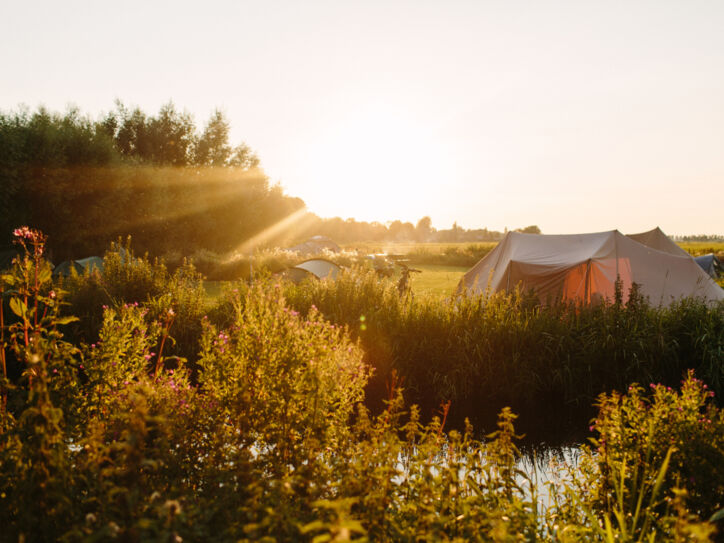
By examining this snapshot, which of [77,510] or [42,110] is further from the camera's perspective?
[42,110]

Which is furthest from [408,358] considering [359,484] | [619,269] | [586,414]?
[619,269]

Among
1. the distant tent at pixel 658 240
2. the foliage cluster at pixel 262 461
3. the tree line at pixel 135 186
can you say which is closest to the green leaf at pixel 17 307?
the foliage cluster at pixel 262 461

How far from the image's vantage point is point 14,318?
5.91 metres

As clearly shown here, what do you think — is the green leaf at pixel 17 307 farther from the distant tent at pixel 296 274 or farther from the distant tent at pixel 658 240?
the distant tent at pixel 658 240

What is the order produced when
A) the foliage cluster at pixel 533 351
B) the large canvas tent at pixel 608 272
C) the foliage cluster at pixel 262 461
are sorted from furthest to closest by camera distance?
the large canvas tent at pixel 608 272
the foliage cluster at pixel 533 351
the foliage cluster at pixel 262 461

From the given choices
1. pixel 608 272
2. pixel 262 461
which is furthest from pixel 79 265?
pixel 608 272

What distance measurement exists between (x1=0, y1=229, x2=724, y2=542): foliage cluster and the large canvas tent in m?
6.06

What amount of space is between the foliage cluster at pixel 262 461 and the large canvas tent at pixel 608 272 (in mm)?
6058

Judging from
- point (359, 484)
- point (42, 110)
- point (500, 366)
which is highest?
point (42, 110)

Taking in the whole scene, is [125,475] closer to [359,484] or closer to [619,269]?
[359,484]

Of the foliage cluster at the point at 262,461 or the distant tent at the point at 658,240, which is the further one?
the distant tent at the point at 658,240

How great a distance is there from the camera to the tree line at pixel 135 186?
17.3 m

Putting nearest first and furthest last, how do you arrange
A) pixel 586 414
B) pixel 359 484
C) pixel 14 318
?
pixel 359 484
pixel 586 414
pixel 14 318

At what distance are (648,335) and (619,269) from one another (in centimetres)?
327
